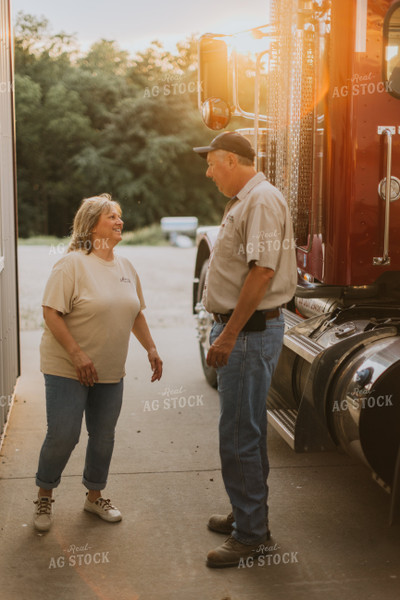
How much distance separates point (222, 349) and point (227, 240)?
517 mm

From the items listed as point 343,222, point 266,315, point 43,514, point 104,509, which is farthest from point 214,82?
point 43,514

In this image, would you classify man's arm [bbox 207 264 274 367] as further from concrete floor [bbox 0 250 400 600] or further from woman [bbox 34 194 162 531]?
concrete floor [bbox 0 250 400 600]

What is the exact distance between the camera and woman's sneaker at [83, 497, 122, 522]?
4.12 meters

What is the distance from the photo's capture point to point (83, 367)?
375 cm

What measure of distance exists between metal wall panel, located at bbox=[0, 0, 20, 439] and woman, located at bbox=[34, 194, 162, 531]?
1384 millimetres

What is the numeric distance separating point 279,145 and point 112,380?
219 cm

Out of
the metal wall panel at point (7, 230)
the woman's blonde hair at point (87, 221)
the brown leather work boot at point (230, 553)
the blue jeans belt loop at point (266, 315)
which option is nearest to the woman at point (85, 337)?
the woman's blonde hair at point (87, 221)

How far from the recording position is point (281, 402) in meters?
4.89

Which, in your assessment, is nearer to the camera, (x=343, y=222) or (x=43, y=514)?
(x=43, y=514)

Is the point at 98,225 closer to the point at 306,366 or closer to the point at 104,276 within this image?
the point at 104,276

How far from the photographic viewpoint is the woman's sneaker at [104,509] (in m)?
4.12

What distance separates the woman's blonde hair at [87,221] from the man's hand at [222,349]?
0.96 m

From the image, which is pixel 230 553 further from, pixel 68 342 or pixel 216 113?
pixel 216 113

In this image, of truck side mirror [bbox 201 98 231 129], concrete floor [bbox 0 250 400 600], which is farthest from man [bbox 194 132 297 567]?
truck side mirror [bbox 201 98 231 129]
